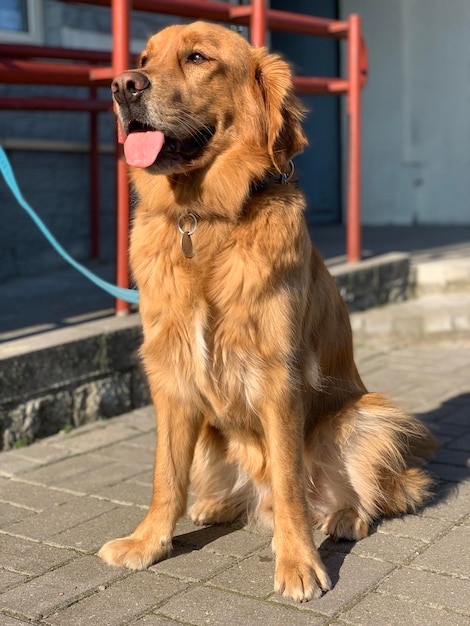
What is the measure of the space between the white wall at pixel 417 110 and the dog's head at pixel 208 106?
26.8 feet

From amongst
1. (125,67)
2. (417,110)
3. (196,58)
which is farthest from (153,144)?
(417,110)

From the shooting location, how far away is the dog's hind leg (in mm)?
3373

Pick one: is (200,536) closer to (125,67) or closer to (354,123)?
(125,67)

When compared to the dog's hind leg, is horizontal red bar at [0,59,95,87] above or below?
above

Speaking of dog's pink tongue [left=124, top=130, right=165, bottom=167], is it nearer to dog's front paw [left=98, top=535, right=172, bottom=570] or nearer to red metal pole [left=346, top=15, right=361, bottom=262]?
dog's front paw [left=98, top=535, right=172, bottom=570]

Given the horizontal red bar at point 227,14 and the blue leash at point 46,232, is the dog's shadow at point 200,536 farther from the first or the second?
the horizontal red bar at point 227,14

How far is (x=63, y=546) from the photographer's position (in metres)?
3.17

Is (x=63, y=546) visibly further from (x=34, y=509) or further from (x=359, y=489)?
(x=359, y=489)

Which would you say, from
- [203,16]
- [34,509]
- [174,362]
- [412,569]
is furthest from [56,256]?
[412,569]

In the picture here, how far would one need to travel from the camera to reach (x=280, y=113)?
3.06 meters

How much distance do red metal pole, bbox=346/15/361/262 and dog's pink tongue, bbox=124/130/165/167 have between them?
3.64 meters

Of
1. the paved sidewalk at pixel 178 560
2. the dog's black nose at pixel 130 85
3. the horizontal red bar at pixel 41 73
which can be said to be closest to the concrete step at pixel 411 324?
the paved sidewalk at pixel 178 560

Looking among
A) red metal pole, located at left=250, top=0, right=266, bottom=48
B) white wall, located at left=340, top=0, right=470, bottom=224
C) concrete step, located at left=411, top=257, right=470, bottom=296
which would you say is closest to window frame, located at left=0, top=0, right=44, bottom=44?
red metal pole, located at left=250, top=0, right=266, bottom=48

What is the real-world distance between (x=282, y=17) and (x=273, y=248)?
326 centimetres
